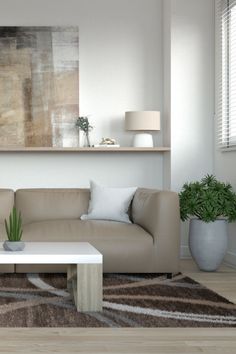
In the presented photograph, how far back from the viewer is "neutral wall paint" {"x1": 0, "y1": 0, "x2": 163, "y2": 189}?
6141mm

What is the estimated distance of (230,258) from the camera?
17.8 feet

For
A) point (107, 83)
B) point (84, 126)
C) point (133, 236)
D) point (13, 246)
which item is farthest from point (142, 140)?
point (13, 246)

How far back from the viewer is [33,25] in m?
6.09

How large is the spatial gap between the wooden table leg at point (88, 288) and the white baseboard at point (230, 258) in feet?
7.11

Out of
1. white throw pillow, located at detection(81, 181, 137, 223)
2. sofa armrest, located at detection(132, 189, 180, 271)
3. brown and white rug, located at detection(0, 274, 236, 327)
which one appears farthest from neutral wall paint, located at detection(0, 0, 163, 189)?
brown and white rug, located at detection(0, 274, 236, 327)

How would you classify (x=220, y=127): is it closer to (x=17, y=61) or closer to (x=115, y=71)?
(x=115, y=71)

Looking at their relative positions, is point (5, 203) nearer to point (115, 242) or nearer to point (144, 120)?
point (115, 242)

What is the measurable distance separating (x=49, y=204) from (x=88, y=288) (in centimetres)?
212

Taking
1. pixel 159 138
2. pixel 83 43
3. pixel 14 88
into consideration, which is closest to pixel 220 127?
pixel 159 138

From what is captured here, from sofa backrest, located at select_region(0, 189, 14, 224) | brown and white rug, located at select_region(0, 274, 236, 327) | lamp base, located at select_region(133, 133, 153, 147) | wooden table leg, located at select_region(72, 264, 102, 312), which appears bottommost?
brown and white rug, located at select_region(0, 274, 236, 327)

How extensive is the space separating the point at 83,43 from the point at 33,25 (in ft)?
1.72

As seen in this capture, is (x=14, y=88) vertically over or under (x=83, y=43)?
under

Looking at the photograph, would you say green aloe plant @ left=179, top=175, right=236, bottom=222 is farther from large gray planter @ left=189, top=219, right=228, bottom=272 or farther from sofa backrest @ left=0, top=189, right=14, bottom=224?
sofa backrest @ left=0, top=189, right=14, bottom=224

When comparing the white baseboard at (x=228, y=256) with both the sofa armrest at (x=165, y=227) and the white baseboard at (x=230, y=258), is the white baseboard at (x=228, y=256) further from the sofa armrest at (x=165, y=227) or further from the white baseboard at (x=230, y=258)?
the sofa armrest at (x=165, y=227)
